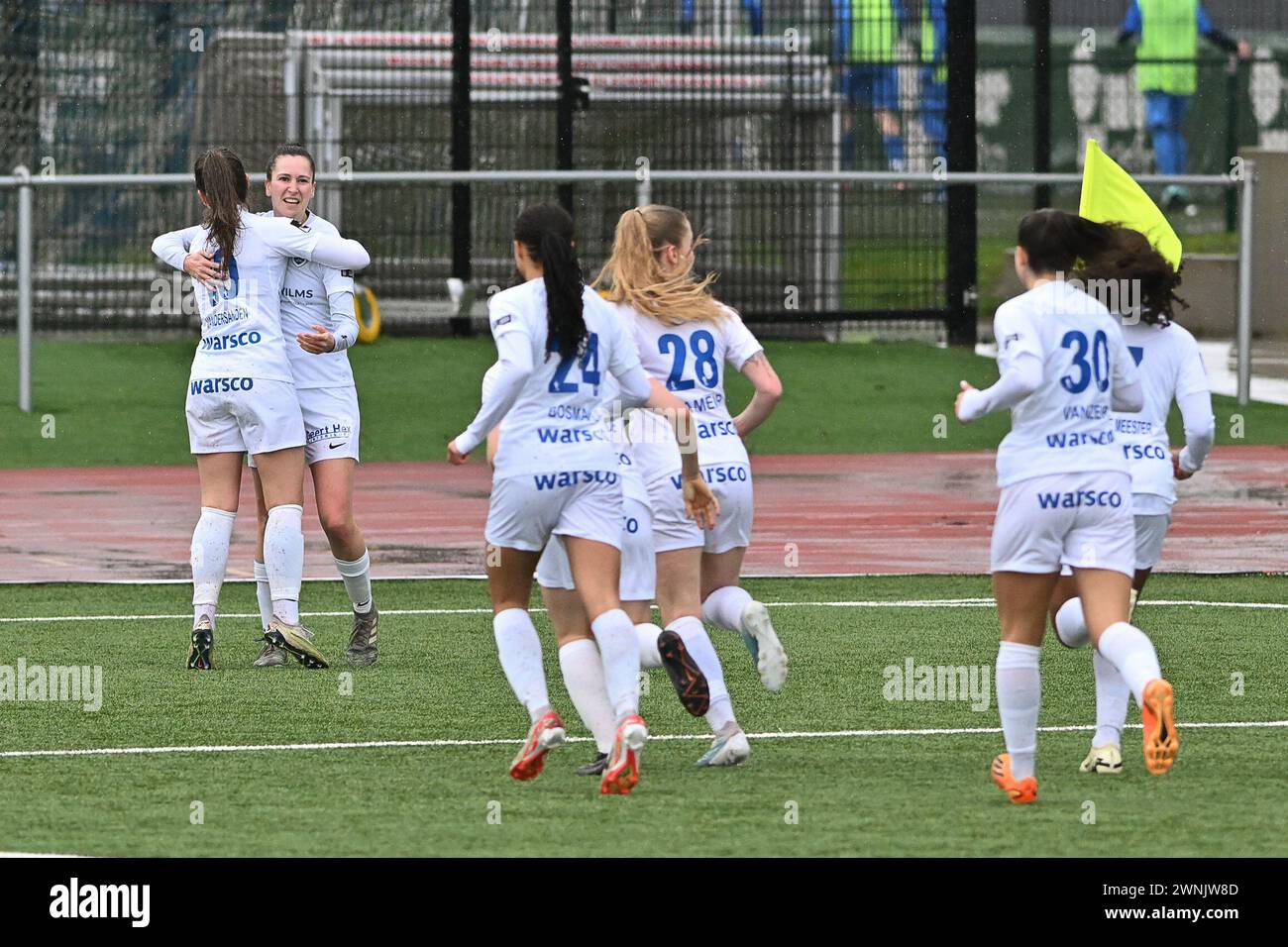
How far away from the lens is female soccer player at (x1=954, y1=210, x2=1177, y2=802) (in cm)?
714

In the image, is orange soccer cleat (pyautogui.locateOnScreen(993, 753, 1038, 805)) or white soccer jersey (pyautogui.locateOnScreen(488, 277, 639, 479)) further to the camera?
white soccer jersey (pyautogui.locateOnScreen(488, 277, 639, 479))

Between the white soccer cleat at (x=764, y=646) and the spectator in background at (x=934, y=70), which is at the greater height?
the spectator in background at (x=934, y=70)

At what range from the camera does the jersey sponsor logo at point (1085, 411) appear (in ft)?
23.5

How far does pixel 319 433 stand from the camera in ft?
33.7

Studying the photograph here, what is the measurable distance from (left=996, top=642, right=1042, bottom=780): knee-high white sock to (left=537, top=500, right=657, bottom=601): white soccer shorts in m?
1.22

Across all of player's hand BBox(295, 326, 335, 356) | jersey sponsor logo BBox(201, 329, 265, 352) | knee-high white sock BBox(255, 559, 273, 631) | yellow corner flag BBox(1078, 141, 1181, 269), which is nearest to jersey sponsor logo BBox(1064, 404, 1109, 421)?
yellow corner flag BBox(1078, 141, 1181, 269)

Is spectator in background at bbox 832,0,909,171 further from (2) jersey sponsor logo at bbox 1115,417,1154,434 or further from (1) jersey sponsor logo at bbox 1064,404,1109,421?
(1) jersey sponsor logo at bbox 1064,404,1109,421

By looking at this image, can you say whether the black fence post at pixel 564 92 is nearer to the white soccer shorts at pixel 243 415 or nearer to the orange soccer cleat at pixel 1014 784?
the white soccer shorts at pixel 243 415

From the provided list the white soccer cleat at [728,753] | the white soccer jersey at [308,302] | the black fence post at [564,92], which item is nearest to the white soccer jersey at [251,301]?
the white soccer jersey at [308,302]

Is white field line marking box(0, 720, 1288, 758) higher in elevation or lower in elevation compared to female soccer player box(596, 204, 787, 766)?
lower

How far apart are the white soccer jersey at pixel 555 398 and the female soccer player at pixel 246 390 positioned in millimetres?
2759

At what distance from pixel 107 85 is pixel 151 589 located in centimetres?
1182

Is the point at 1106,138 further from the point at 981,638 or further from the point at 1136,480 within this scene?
the point at 1136,480

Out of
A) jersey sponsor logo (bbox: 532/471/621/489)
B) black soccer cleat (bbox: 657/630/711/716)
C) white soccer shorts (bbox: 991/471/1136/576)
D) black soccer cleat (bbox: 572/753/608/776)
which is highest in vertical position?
jersey sponsor logo (bbox: 532/471/621/489)
